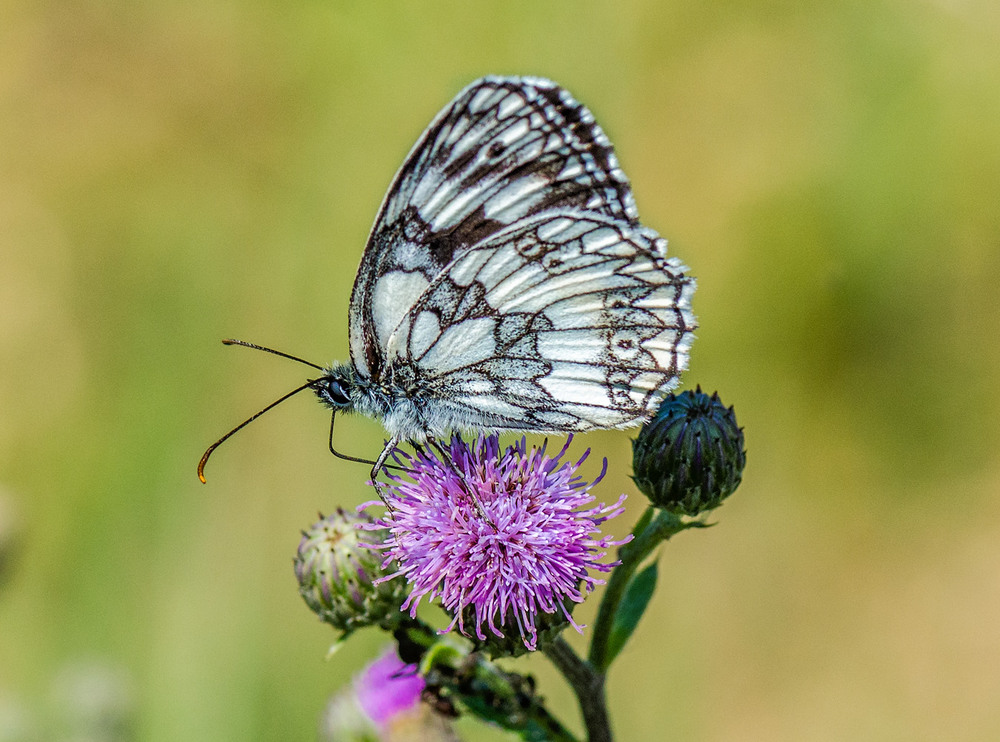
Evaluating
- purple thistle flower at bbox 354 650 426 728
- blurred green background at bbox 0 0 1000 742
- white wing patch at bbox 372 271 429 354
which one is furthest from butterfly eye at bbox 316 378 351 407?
blurred green background at bbox 0 0 1000 742

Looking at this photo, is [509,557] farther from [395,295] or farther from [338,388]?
[395,295]

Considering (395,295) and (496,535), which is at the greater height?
(395,295)

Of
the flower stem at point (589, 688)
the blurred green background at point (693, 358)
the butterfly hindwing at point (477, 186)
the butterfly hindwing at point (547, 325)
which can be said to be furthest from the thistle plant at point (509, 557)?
the blurred green background at point (693, 358)

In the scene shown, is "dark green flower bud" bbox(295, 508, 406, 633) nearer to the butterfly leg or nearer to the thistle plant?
the thistle plant

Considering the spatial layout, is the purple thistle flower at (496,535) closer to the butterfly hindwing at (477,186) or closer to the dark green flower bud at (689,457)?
the dark green flower bud at (689,457)

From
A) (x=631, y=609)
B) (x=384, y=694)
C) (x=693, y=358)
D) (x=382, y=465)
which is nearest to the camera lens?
(x=631, y=609)

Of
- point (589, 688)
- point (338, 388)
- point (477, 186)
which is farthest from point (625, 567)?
point (477, 186)
